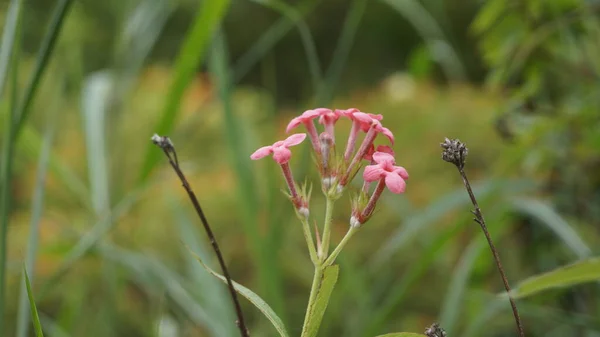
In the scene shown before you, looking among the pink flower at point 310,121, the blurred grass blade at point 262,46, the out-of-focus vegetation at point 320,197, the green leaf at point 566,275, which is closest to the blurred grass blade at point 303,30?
the out-of-focus vegetation at point 320,197

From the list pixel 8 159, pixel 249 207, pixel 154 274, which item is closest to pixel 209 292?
pixel 154 274

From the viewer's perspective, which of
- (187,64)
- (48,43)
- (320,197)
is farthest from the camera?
(320,197)

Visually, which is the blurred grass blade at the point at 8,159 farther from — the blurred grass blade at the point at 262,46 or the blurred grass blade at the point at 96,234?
the blurred grass blade at the point at 262,46

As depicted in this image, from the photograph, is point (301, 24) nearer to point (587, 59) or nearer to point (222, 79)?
point (222, 79)

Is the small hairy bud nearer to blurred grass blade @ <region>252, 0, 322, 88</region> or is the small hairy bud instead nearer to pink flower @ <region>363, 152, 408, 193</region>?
pink flower @ <region>363, 152, 408, 193</region>

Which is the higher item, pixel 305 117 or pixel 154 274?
pixel 154 274

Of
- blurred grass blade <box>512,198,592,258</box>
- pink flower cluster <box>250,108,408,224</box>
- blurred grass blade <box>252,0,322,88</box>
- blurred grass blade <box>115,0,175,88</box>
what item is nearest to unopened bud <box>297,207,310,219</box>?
pink flower cluster <box>250,108,408,224</box>

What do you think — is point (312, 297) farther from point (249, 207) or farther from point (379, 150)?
point (249, 207)
